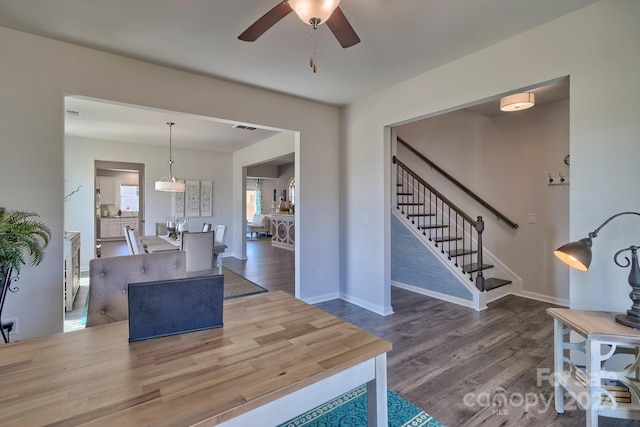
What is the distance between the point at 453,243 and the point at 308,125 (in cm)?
304

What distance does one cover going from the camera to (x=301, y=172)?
3.92m

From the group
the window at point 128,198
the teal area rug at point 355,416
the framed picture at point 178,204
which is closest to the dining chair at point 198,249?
the teal area rug at point 355,416

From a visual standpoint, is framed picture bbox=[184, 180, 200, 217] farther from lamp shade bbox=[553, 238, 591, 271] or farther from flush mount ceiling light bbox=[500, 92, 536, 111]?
lamp shade bbox=[553, 238, 591, 271]

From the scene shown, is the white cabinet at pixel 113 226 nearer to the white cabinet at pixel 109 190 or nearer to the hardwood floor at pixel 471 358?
the white cabinet at pixel 109 190

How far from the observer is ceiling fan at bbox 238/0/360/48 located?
148cm

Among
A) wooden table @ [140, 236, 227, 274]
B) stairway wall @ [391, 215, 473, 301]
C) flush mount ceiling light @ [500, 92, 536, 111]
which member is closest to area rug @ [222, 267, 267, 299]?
wooden table @ [140, 236, 227, 274]

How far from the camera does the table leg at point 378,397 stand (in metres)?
1.11

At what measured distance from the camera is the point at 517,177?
449cm

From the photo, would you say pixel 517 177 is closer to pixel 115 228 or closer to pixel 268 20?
pixel 268 20

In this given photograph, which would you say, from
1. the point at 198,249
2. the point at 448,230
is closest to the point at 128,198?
the point at 198,249

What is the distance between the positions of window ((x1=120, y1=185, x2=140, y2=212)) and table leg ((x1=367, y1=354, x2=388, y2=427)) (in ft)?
41.5

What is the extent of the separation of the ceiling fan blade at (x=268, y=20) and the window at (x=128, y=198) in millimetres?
11786

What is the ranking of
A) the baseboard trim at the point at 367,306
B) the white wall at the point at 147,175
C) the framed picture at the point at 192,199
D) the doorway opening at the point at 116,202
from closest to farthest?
the baseboard trim at the point at 367,306, the white wall at the point at 147,175, the framed picture at the point at 192,199, the doorway opening at the point at 116,202

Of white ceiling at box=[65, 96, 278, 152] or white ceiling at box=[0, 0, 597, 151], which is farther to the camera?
white ceiling at box=[65, 96, 278, 152]
